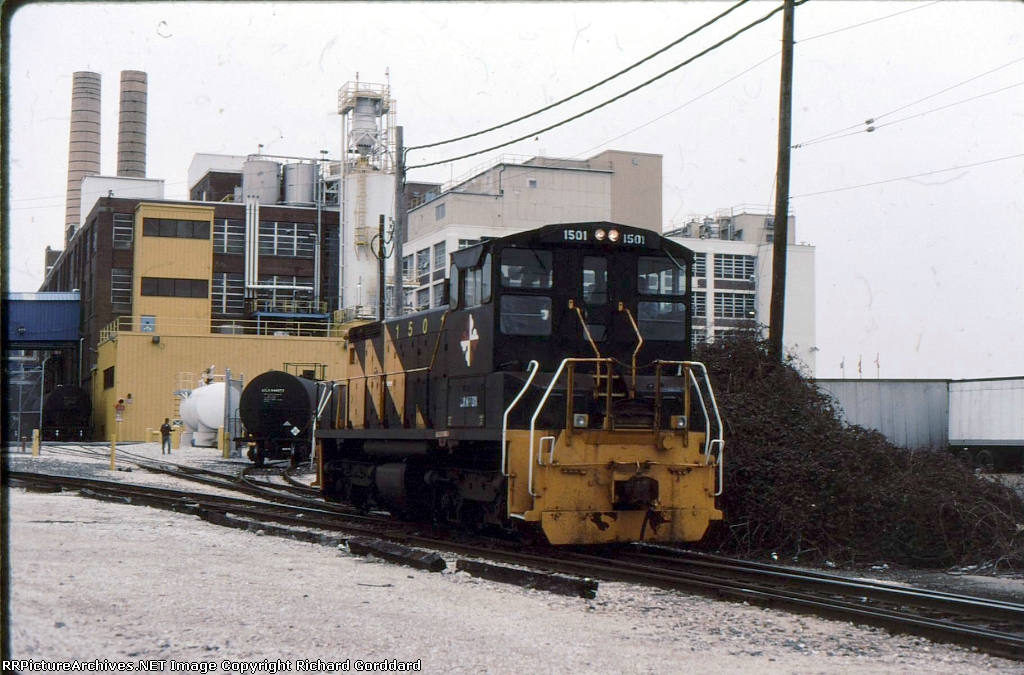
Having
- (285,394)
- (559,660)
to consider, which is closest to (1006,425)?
(285,394)

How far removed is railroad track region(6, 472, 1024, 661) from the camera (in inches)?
306

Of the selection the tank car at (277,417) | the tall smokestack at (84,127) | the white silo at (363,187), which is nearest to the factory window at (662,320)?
the tank car at (277,417)

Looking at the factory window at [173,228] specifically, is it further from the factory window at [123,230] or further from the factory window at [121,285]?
the factory window at [121,285]

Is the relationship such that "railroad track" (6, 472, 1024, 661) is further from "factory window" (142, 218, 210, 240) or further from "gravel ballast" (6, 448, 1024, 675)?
"factory window" (142, 218, 210, 240)

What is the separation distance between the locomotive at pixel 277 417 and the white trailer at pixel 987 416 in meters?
19.8

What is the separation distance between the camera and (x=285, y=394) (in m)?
30.9

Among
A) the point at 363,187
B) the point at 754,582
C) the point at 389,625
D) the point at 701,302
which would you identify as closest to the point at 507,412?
the point at 754,582

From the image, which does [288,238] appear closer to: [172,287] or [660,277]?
[172,287]

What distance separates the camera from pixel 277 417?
1200 inches

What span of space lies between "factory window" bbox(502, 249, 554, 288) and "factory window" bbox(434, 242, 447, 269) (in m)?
58.2

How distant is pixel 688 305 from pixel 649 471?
7.88ft

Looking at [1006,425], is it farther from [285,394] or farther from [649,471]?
[649,471]

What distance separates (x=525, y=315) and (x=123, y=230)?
156 ft

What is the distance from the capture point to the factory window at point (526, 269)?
11.9m
